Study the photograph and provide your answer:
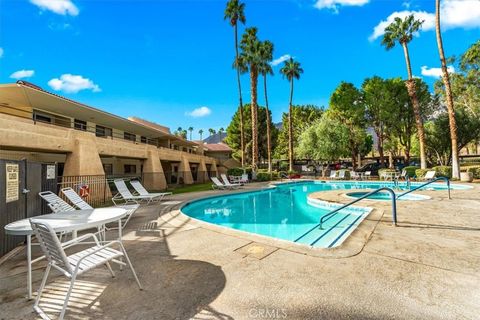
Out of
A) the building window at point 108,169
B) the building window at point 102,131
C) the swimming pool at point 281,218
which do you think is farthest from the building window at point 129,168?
the swimming pool at point 281,218

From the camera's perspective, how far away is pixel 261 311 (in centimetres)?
252

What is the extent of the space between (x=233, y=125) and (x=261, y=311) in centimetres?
3800

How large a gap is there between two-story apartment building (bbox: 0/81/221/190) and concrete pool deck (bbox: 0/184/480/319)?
8.36 m

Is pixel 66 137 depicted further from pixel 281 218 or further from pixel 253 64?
pixel 253 64

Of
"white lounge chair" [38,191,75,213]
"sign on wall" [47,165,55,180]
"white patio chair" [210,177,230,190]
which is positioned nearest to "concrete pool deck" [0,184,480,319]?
"white lounge chair" [38,191,75,213]

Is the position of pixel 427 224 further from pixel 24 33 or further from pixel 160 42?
pixel 160 42

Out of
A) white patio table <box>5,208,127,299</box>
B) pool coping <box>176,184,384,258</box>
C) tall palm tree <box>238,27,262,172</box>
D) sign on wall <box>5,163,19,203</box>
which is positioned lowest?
pool coping <box>176,184,384,258</box>

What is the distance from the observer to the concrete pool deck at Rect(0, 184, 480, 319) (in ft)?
8.24

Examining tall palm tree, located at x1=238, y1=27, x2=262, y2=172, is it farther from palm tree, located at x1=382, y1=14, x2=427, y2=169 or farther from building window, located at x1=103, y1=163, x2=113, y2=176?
building window, located at x1=103, y1=163, x2=113, y2=176

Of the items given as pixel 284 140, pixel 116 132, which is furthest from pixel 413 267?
pixel 284 140

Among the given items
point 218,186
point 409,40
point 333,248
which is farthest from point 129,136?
point 409,40

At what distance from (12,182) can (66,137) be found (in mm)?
9127

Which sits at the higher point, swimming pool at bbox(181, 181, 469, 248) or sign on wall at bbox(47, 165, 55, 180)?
sign on wall at bbox(47, 165, 55, 180)

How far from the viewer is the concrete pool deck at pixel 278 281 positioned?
2.51m
